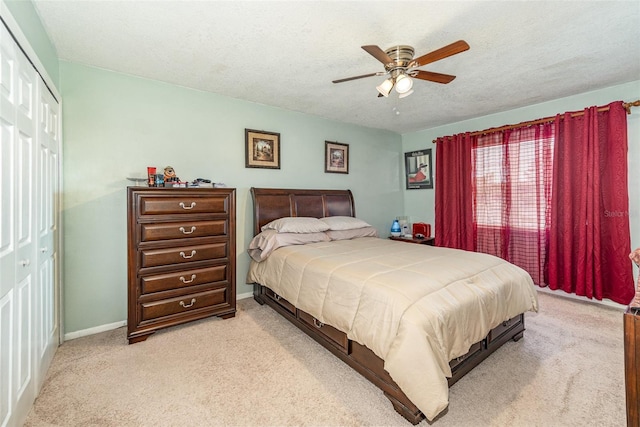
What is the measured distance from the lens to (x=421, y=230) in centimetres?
483

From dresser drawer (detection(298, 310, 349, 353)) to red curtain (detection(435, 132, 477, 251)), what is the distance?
3.10 metres

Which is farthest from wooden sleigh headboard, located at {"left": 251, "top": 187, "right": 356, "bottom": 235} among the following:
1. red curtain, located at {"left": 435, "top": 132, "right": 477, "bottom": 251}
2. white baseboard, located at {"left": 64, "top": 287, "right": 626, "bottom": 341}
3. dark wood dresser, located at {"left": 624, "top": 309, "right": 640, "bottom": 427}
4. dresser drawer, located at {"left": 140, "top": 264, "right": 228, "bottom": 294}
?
dark wood dresser, located at {"left": 624, "top": 309, "right": 640, "bottom": 427}

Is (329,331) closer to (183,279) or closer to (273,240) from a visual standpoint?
(273,240)

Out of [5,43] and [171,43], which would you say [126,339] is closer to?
[5,43]

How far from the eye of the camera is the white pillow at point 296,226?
3.25 meters

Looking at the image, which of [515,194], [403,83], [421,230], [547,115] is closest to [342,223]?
[421,230]

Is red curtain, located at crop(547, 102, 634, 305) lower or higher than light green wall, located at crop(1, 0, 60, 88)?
lower

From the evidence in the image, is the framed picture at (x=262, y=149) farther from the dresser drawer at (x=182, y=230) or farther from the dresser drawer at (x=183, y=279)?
the dresser drawer at (x=183, y=279)

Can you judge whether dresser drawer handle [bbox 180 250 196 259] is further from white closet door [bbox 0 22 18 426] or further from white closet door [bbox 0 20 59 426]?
white closet door [bbox 0 22 18 426]

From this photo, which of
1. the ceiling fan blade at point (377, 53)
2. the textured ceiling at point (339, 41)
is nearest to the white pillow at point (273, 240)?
the textured ceiling at point (339, 41)

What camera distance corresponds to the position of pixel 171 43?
2.27 m

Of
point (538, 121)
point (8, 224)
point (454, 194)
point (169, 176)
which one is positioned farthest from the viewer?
point (454, 194)

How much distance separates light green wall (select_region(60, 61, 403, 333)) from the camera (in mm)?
2566

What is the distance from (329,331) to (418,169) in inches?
154
